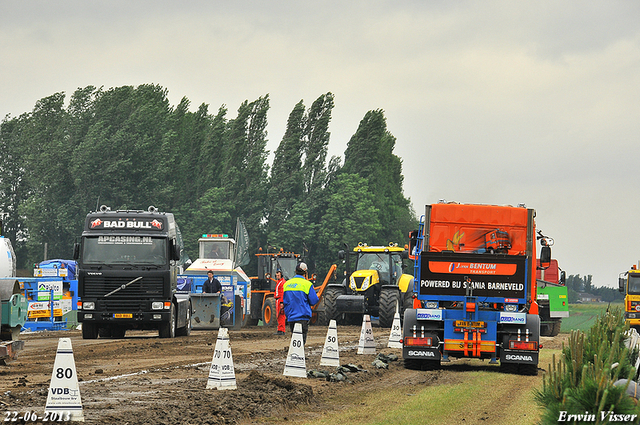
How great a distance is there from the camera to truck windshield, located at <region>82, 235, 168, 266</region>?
24719mm

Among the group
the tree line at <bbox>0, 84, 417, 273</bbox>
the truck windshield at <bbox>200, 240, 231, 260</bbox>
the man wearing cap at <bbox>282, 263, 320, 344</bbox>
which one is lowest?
the man wearing cap at <bbox>282, 263, 320, 344</bbox>

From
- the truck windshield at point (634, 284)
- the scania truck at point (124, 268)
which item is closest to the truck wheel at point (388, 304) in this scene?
the scania truck at point (124, 268)

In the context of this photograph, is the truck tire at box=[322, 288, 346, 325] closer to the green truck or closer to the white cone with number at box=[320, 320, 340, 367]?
the green truck

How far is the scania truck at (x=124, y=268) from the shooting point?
24719 millimetres

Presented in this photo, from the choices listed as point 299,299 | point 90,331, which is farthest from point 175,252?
point 299,299

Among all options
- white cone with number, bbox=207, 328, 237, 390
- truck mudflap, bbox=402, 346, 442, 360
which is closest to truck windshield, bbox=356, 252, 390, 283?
truck mudflap, bbox=402, 346, 442, 360

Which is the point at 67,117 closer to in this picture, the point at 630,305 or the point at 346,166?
the point at 346,166

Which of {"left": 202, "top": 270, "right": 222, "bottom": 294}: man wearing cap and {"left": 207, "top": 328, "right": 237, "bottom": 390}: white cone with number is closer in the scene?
{"left": 207, "top": 328, "right": 237, "bottom": 390}: white cone with number

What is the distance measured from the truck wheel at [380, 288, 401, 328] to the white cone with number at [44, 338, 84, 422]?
2199cm

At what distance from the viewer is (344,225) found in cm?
7812

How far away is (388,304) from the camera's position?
103ft

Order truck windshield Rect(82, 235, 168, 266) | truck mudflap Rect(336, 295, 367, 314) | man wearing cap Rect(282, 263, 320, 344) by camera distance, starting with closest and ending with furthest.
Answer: man wearing cap Rect(282, 263, 320, 344) < truck windshield Rect(82, 235, 168, 266) < truck mudflap Rect(336, 295, 367, 314)

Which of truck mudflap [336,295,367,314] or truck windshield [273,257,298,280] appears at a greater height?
truck windshield [273,257,298,280]

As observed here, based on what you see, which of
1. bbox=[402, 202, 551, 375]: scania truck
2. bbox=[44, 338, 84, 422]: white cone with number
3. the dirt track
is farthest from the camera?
bbox=[402, 202, 551, 375]: scania truck
